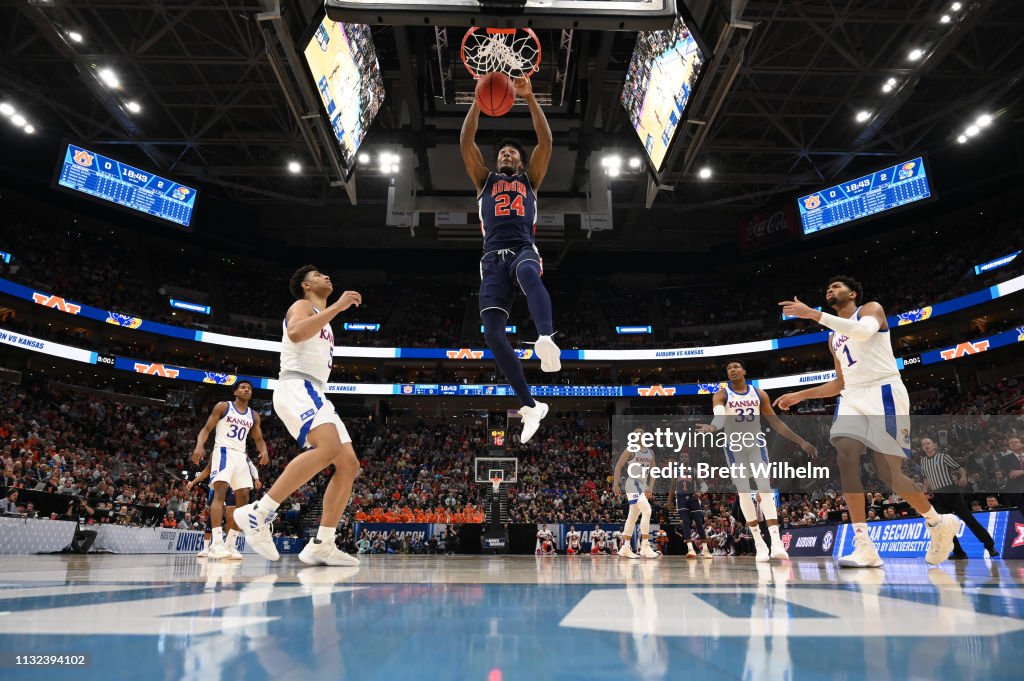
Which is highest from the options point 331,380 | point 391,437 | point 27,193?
point 27,193

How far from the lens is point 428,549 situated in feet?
64.5

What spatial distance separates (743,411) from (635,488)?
3099mm

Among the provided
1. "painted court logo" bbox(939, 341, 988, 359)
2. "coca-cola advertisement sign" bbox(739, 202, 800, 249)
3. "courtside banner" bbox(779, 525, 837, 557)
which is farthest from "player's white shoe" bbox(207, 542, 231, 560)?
"painted court logo" bbox(939, 341, 988, 359)

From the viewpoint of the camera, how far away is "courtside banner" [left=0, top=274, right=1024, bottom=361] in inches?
965

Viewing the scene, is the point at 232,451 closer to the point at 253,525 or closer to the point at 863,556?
the point at 253,525

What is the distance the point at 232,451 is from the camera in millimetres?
7516

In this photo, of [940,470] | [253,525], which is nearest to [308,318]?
[253,525]

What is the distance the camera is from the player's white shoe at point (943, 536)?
4793 mm

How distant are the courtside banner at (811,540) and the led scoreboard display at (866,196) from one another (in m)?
14.3

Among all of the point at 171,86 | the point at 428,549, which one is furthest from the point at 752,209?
the point at 171,86

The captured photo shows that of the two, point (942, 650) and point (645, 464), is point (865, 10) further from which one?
point (942, 650)

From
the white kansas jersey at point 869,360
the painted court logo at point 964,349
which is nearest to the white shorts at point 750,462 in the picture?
the white kansas jersey at point 869,360

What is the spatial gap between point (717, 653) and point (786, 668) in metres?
0.16

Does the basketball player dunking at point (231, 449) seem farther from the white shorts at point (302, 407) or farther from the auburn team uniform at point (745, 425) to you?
the auburn team uniform at point (745, 425)
